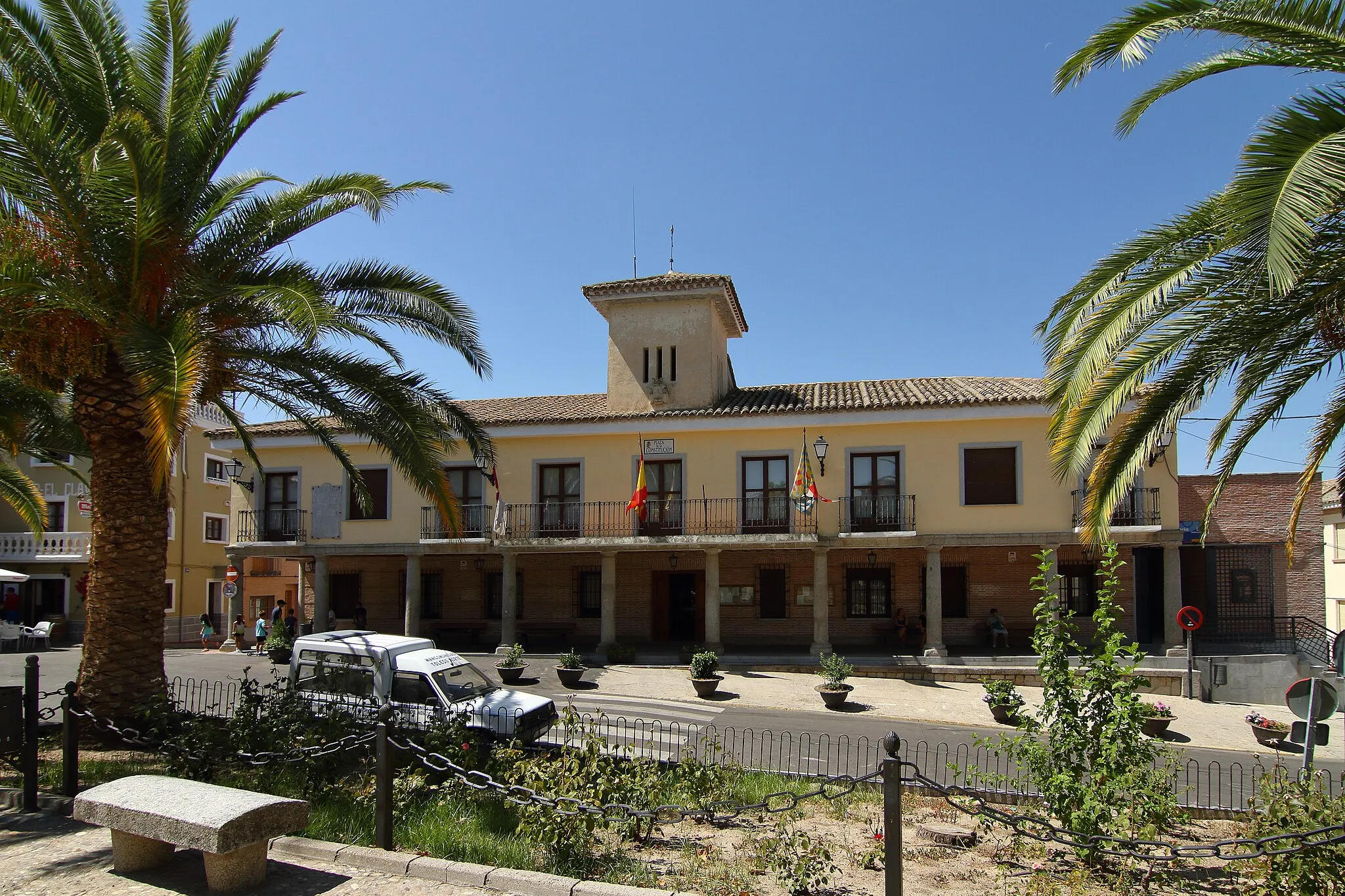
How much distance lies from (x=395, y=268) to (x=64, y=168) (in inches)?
137

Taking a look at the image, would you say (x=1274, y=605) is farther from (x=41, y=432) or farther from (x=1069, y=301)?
(x=41, y=432)

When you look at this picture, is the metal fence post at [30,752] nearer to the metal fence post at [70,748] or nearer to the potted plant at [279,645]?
the metal fence post at [70,748]

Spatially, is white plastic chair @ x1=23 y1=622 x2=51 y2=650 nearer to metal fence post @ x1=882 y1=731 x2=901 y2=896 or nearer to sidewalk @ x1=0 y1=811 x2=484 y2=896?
sidewalk @ x1=0 y1=811 x2=484 y2=896

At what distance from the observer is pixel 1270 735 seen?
551 inches

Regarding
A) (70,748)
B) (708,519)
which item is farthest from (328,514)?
(70,748)

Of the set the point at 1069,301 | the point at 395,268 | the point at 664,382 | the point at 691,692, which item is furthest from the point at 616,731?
the point at 664,382

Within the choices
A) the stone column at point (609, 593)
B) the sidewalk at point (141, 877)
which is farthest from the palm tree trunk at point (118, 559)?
the stone column at point (609, 593)

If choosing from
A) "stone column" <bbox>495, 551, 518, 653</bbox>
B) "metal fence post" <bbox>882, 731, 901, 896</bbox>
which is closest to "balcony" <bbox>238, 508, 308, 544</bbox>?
"stone column" <bbox>495, 551, 518, 653</bbox>

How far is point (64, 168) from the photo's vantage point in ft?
29.2

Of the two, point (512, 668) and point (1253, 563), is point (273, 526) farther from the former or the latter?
point (1253, 563)

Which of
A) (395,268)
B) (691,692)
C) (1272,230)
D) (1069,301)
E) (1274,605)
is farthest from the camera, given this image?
(1274,605)

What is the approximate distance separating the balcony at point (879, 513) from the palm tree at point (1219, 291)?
13.3m

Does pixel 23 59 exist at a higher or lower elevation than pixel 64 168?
higher

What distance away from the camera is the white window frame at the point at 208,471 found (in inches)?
1399
